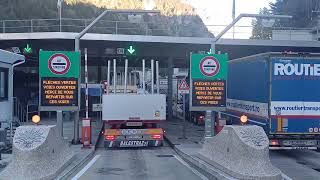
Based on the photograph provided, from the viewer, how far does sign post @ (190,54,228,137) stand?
20.3 metres

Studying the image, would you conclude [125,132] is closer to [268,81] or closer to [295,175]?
[268,81]

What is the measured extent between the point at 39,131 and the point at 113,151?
26.2 feet

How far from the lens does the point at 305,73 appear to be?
17.7m

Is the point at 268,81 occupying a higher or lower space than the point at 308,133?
higher

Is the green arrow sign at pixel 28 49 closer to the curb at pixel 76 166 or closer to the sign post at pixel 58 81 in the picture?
the sign post at pixel 58 81

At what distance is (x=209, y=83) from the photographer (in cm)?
2059

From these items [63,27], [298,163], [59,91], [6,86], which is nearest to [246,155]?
[298,163]

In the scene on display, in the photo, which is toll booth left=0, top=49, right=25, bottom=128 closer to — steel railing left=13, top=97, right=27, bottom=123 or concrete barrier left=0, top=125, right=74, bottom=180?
concrete barrier left=0, top=125, right=74, bottom=180

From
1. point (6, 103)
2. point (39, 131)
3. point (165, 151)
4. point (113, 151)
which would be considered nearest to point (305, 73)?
point (165, 151)

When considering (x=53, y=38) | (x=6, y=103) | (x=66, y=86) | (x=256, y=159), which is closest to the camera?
(x=256, y=159)

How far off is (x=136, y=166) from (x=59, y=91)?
213 inches

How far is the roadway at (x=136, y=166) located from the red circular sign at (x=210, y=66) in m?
3.17

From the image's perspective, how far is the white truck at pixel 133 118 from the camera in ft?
66.3

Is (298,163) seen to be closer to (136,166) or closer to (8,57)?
(136,166)
